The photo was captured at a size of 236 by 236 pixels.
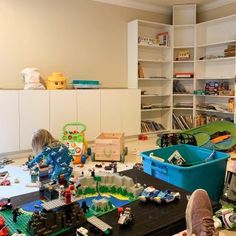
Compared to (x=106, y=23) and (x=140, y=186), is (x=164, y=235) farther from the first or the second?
(x=106, y=23)

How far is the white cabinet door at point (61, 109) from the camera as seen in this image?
4.09m

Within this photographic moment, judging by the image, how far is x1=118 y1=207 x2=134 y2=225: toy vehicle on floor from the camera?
43.6 inches

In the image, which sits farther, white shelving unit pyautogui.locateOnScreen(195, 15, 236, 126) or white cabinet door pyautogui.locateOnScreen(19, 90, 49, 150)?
white shelving unit pyautogui.locateOnScreen(195, 15, 236, 126)

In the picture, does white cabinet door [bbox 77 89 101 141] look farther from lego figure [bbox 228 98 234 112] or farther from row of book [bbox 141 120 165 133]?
lego figure [bbox 228 98 234 112]

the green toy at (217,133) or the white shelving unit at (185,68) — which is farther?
the white shelving unit at (185,68)

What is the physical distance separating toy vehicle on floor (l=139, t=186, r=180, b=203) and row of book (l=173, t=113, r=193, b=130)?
4173 millimetres

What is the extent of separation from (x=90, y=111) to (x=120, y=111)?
58 centimetres

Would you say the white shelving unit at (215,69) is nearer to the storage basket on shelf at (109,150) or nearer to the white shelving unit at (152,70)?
the white shelving unit at (152,70)

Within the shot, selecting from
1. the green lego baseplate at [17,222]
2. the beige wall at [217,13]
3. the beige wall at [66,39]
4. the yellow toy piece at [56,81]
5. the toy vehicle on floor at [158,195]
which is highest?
the beige wall at [217,13]

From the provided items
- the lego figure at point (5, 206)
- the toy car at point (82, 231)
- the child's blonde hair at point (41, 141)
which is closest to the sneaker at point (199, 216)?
the toy car at point (82, 231)

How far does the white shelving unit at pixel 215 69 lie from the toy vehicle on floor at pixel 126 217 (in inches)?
161

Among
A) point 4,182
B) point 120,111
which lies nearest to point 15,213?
point 4,182

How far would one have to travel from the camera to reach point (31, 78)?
3979 mm

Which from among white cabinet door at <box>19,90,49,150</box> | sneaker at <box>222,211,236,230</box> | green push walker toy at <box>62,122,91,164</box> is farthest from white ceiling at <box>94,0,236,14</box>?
sneaker at <box>222,211,236,230</box>
